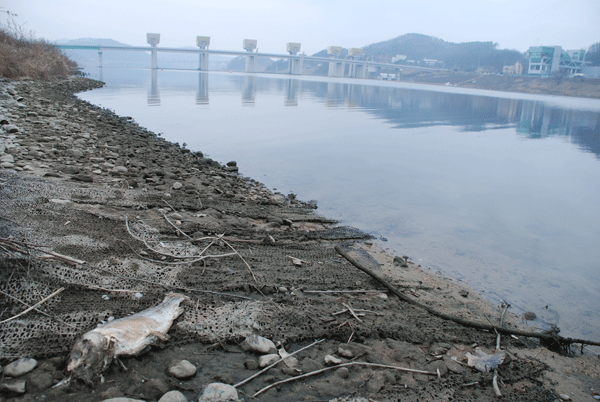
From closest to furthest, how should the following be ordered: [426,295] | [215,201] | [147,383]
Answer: [147,383], [426,295], [215,201]

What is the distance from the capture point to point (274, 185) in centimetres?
888

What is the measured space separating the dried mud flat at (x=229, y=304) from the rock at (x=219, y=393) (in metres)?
0.08

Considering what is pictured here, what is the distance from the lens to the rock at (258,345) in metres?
2.80

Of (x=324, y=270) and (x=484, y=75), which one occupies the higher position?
(x=484, y=75)

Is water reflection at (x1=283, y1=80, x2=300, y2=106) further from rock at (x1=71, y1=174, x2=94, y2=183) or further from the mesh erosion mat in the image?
the mesh erosion mat

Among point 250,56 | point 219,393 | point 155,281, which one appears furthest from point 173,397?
point 250,56

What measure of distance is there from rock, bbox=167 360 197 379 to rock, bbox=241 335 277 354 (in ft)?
1.36

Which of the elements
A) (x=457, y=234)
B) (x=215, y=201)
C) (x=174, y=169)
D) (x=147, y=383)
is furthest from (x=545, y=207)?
(x=147, y=383)

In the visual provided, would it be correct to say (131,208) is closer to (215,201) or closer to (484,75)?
(215,201)

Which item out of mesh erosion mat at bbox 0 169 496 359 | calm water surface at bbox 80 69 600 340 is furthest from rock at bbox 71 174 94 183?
calm water surface at bbox 80 69 600 340

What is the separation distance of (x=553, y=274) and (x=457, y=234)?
4.95 ft

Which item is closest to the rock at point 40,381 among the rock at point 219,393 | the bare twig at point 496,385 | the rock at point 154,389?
the rock at point 154,389

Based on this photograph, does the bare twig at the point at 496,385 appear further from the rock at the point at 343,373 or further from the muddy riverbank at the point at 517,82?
the muddy riverbank at the point at 517,82

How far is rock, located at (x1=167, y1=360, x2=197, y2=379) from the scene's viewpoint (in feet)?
8.04
